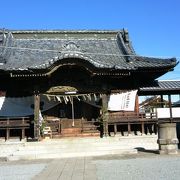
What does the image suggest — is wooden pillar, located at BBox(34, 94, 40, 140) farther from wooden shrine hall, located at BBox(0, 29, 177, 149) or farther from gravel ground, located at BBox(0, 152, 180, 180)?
gravel ground, located at BBox(0, 152, 180, 180)

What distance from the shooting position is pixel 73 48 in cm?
2119

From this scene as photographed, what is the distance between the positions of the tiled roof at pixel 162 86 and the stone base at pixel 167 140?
6.29m

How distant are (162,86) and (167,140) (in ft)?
25.0

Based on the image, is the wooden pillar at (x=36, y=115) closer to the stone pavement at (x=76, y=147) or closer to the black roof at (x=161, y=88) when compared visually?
the stone pavement at (x=76, y=147)

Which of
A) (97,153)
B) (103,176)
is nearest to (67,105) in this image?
(97,153)

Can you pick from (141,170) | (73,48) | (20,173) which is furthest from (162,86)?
(20,173)

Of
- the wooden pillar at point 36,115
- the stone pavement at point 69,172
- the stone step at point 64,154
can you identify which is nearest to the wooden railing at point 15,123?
the wooden pillar at point 36,115

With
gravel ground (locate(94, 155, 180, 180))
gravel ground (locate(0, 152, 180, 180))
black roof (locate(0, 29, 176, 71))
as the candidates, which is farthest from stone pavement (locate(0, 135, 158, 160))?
black roof (locate(0, 29, 176, 71))

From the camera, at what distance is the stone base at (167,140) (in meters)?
15.2

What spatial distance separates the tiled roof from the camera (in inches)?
861

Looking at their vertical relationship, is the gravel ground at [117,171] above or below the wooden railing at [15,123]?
below

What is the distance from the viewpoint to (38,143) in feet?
58.8

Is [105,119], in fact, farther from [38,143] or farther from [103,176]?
[103,176]

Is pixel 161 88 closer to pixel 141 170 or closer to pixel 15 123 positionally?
pixel 15 123
